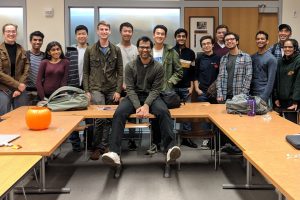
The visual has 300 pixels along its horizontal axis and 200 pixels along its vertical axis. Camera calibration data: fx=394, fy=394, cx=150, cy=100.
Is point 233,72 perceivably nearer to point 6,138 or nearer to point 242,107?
point 242,107

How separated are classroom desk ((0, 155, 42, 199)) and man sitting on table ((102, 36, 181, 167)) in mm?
1388

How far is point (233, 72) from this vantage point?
467 centimetres

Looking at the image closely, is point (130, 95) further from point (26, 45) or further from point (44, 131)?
point (26, 45)

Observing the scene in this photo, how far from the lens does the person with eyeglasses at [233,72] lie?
4617 millimetres

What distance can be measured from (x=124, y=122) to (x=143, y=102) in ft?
1.34

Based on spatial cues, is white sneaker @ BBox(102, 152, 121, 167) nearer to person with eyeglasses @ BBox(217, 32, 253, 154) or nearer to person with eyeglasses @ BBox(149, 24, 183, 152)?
person with eyeglasses @ BBox(149, 24, 183, 152)

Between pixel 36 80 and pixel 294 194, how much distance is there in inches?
147

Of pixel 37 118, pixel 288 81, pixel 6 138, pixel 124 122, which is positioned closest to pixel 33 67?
pixel 124 122

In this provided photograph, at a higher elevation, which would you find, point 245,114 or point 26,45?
point 26,45

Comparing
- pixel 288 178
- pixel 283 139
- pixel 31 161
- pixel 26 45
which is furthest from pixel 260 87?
pixel 26 45

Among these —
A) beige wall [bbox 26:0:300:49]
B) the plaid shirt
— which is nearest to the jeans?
the plaid shirt

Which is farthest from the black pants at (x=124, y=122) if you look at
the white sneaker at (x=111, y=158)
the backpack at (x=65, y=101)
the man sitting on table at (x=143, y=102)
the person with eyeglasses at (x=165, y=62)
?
the person with eyeglasses at (x=165, y=62)

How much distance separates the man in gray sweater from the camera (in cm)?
464

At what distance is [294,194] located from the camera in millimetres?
1754
